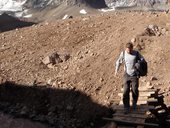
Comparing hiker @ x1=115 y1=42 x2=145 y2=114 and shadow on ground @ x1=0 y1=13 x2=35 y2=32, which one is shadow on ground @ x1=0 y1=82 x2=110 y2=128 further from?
shadow on ground @ x1=0 y1=13 x2=35 y2=32

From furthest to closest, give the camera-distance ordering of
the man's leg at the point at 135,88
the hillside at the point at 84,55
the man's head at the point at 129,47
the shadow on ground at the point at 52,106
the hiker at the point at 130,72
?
1. the hillside at the point at 84,55
2. the shadow on ground at the point at 52,106
3. the man's leg at the point at 135,88
4. the hiker at the point at 130,72
5. the man's head at the point at 129,47

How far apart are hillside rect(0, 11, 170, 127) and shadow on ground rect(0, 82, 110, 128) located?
1.9 inches

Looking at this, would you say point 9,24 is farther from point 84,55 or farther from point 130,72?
point 130,72

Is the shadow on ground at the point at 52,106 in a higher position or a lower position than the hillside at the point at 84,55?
lower

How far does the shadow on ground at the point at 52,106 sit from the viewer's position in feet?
61.4

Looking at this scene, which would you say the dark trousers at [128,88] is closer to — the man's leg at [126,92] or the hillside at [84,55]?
the man's leg at [126,92]

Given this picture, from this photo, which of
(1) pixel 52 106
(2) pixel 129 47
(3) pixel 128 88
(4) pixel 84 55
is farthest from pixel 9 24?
(2) pixel 129 47

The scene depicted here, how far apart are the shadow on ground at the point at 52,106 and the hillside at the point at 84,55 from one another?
1.9 inches

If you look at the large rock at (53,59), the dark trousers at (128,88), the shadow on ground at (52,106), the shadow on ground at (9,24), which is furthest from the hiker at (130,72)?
the shadow on ground at (9,24)

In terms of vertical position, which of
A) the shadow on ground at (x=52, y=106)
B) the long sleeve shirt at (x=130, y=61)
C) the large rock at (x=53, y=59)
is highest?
the long sleeve shirt at (x=130, y=61)

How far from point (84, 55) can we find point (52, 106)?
3481 millimetres

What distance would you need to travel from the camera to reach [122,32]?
23.1 metres

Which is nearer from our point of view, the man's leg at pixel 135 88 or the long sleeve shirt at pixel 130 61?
the long sleeve shirt at pixel 130 61

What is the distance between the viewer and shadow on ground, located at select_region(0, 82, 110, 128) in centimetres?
1872
